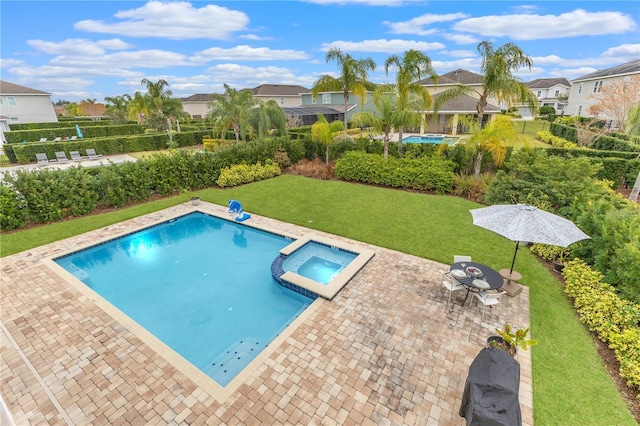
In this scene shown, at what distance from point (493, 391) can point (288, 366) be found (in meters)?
3.24

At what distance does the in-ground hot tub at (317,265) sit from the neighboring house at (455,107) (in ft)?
91.2

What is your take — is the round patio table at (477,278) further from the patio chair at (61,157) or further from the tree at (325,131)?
the patio chair at (61,157)

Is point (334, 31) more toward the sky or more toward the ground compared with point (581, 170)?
more toward the sky

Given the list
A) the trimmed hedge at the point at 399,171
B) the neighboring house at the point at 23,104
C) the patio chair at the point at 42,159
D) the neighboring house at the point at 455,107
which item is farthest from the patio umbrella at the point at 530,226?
the neighboring house at the point at 23,104

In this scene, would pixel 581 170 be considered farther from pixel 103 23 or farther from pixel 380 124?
pixel 103 23

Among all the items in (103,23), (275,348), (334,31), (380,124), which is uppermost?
(334,31)

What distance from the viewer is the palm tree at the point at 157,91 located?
109 ft

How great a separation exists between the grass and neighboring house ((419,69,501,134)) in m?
22.8

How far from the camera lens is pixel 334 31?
65.0 ft

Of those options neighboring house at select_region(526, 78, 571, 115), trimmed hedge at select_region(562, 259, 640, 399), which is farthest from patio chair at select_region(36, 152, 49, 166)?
neighboring house at select_region(526, 78, 571, 115)

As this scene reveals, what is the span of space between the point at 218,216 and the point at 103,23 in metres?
9.86

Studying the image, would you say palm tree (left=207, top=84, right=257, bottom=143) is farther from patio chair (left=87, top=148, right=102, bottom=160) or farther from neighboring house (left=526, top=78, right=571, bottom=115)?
neighboring house (left=526, top=78, right=571, bottom=115)

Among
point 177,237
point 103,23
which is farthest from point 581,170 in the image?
point 103,23

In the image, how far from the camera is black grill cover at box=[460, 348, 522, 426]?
11.2 feet
